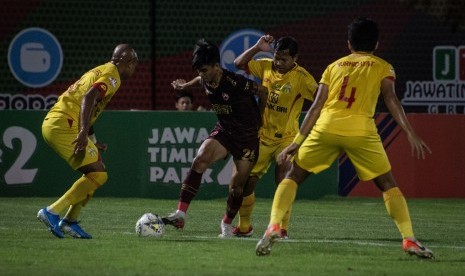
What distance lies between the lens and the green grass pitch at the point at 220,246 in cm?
904

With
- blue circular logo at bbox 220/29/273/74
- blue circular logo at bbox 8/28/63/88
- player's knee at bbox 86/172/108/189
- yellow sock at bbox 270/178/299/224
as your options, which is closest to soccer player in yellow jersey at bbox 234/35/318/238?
player's knee at bbox 86/172/108/189

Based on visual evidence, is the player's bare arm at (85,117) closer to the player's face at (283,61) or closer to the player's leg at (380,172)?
the player's face at (283,61)

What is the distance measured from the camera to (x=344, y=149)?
9852 millimetres

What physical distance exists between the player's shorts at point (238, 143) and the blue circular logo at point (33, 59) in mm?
7701

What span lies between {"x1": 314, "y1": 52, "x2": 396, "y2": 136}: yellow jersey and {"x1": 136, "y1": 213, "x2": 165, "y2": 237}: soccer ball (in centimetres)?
220

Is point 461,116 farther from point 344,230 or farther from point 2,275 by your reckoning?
point 2,275

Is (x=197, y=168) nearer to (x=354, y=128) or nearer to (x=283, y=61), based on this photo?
(x=283, y=61)

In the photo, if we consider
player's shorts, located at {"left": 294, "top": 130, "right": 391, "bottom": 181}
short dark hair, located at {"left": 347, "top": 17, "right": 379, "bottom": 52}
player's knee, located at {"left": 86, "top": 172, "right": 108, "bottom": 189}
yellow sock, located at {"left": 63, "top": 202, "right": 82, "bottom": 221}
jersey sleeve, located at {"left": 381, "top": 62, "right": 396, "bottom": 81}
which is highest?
short dark hair, located at {"left": 347, "top": 17, "right": 379, "bottom": 52}

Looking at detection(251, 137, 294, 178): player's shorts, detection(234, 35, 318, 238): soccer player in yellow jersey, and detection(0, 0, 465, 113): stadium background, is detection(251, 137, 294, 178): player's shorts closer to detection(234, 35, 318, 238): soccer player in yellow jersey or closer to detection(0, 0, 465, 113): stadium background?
detection(234, 35, 318, 238): soccer player in yellow jersey

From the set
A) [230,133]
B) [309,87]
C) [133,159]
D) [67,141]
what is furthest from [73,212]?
[133,159]

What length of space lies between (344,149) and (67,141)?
10.0 feet

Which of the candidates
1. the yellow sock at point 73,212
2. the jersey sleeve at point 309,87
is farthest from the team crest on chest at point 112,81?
the jersey sleeve at point 309,87

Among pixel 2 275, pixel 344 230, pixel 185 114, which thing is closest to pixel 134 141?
pixel 185 114

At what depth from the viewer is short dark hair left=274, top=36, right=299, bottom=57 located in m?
12.1
